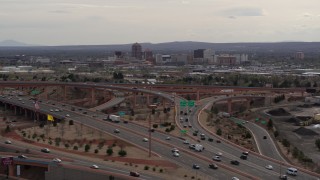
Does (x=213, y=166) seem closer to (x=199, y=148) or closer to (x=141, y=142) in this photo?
(x=199, y=148)

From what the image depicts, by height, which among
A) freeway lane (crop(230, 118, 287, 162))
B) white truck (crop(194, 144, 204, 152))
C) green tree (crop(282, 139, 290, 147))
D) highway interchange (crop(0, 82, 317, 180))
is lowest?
freeway lane (crop(230, 118, 287, 162))

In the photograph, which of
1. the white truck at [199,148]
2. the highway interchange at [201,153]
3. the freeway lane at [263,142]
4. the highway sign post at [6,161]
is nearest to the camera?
the highway interchange at [201,153]

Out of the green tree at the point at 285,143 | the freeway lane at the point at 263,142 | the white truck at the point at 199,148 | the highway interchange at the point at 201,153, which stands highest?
the white truck at the point at 199,148

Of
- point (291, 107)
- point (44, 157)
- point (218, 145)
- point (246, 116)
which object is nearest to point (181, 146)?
point (218, 145)

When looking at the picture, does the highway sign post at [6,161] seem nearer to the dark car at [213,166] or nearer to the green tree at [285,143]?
the dark car at [213,166]

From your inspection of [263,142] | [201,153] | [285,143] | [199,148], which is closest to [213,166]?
[201,153]

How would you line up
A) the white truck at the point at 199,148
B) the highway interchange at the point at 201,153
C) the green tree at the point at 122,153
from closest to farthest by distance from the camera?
the highway interchange at the point at 201,153
the green tree at the point at 122,153
the white truck at the point at 199,148

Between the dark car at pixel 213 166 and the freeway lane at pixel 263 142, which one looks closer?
the dark car at pixel 213 166

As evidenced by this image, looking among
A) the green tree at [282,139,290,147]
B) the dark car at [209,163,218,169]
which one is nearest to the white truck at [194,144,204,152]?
the dark car at [209,163,218,169]

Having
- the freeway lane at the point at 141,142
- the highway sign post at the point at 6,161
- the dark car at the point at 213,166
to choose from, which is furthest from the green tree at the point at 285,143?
the highway sign post at the point at 6,161

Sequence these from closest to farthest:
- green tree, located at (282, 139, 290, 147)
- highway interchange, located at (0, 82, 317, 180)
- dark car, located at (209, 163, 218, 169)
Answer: highway interchange, located at (0, 82, 317, 180), dark car, located at (209, 163, 218, 169), green tree, located at (282, 139, 290, 147)

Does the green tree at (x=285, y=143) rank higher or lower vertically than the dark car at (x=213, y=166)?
lower

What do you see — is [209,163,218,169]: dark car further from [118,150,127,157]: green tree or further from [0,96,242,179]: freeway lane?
[118,150,127,157]: green tree
